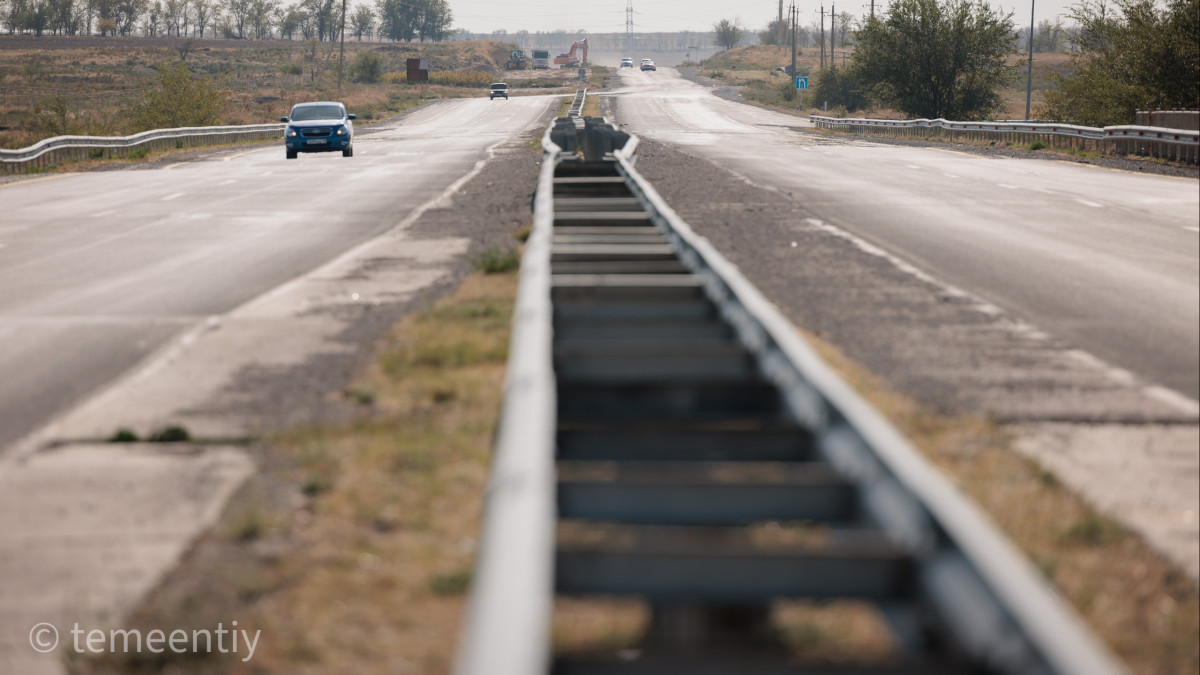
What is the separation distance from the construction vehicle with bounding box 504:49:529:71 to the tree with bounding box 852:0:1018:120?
362 feet

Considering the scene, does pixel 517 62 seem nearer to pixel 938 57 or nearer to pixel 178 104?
pixel 938 57

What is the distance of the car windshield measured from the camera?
132 feet

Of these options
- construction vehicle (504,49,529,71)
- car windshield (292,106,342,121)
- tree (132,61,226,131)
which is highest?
construction vehicle (504,49,529,71)

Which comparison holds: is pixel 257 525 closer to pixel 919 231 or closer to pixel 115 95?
pixel 919 231

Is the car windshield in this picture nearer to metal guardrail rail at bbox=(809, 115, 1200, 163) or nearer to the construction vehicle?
metal guardrail rail at bbox=(809, 115, 1200, 163)

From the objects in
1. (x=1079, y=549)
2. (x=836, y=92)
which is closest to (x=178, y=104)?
(x=1079, y=549)

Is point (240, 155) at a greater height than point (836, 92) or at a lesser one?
lesser

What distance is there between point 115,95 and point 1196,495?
109 m

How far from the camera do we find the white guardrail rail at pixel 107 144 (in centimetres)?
3309

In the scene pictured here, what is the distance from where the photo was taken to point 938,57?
7106 centimetres

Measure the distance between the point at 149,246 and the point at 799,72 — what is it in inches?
5683

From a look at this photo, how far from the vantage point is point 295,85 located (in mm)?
125312

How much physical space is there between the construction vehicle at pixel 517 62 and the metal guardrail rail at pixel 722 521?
579 feet

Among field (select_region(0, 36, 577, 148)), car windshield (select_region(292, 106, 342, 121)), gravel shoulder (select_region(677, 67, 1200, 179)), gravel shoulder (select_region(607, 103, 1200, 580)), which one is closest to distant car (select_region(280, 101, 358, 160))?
car windshield (select_region(292, 106, 342, 121))
